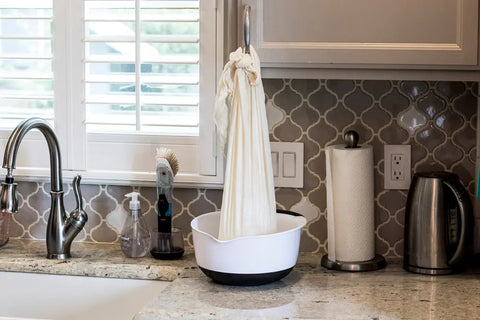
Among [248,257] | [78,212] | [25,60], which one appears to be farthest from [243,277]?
[25,60]

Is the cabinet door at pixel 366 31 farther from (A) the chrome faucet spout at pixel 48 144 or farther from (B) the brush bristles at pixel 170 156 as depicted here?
(A) the chrome faucet spout at pixel 48 144

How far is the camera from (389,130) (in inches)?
94.0

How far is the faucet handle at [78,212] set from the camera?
7.87 feet

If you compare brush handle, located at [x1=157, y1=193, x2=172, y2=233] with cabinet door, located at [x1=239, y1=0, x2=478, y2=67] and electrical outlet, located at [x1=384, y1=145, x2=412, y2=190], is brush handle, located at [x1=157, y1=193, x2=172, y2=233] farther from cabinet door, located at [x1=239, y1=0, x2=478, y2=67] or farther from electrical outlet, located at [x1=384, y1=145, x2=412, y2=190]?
electrical outlet, located at [x1=384, y1=145, x2=412, y2=190]

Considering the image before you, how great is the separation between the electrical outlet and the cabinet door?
400mm

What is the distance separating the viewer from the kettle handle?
2.18 m

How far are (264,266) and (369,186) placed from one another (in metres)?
0.41

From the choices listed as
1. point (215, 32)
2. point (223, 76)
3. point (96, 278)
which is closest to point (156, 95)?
point (215, 32)

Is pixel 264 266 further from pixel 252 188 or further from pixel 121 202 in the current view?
pixel 121 202

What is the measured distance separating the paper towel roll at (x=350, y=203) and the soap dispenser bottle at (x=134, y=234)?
A: 546mm

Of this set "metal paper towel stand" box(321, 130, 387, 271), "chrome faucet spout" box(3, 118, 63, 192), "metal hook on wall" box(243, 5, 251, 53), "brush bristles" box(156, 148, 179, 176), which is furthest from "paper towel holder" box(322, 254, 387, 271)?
"chrome faucet spout" box(3, 118, 63, 192)

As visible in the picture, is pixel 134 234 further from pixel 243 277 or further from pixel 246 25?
pixel 246 25

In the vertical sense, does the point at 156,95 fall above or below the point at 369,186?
above

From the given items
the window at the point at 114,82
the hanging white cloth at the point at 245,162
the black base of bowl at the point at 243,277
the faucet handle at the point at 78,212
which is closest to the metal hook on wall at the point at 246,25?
the hanging white cloth at the point at 245,162
